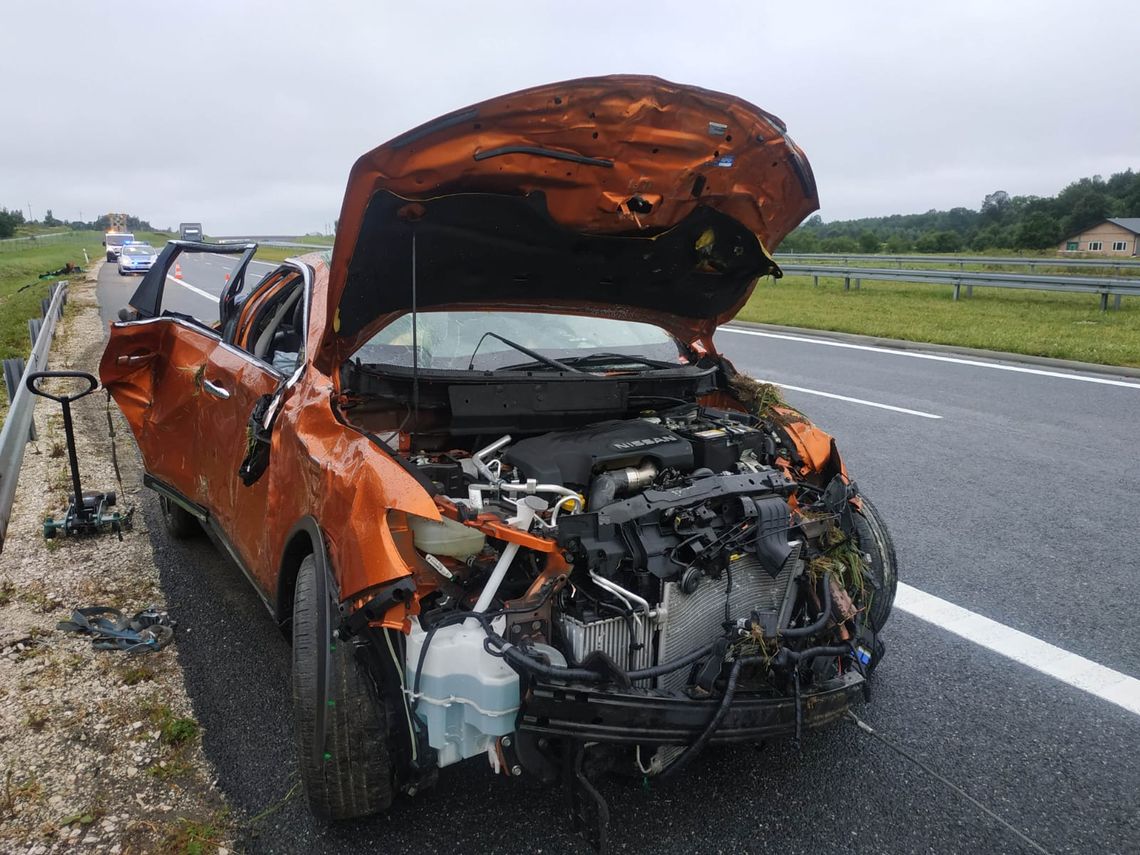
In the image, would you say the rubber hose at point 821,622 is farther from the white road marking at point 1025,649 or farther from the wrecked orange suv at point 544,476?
the white road marking at point 1025,649

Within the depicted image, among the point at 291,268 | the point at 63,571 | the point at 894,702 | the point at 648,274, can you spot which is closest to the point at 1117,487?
the point at 894,702

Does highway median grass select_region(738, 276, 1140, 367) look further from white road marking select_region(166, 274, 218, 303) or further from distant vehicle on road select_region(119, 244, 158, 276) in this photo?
distant vehicle on road select_region(119, 244, 158, 276)

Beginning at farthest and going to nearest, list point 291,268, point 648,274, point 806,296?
point 806,296 → point 291,268 → point 648,274

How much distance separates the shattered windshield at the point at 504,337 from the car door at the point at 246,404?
0.42 m

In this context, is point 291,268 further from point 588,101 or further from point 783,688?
point 783,688

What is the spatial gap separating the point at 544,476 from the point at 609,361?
992 millimetres

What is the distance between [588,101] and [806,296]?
18.1m

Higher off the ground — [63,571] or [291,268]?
[291,268]

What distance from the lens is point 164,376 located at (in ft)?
14.5

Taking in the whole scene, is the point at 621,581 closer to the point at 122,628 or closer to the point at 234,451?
the point at 234,451

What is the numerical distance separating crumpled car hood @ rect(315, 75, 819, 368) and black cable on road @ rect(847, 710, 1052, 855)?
1.86 metres

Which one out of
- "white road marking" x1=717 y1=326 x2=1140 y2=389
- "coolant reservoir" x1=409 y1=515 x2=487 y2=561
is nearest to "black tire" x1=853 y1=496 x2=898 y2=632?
"coolant reservoir" x1=409 y1=515 x2=487 y2=561

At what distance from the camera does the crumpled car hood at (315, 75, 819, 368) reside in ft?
7.95

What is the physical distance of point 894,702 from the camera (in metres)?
3.11
